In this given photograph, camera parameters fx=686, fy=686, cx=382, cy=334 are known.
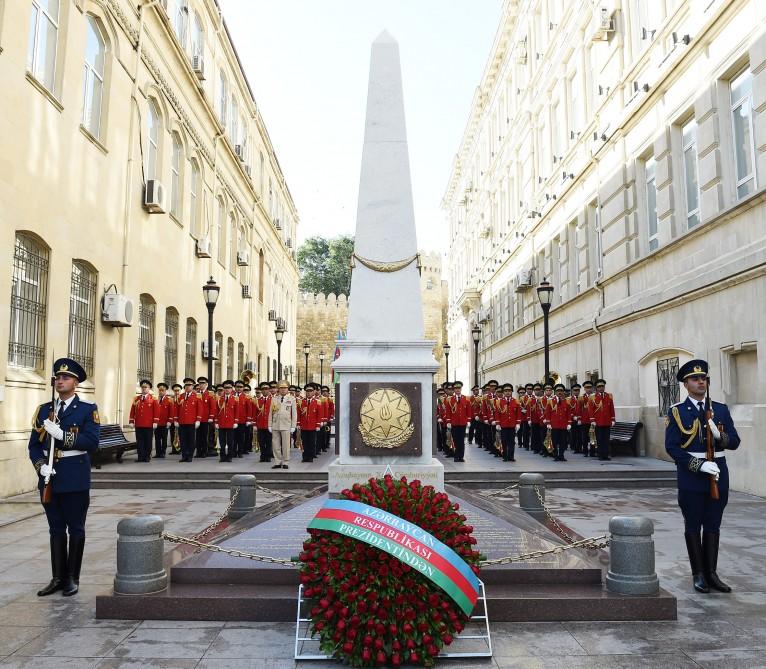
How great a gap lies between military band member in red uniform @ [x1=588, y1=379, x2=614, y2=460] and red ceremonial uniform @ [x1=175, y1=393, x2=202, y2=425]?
8831mm

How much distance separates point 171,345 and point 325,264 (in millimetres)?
50007

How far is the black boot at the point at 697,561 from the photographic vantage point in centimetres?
563

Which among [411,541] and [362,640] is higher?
[411,541]

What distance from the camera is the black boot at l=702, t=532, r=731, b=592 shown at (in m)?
5.62

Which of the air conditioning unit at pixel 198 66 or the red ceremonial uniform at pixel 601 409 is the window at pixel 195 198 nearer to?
the air conditioning unit at pixel 198 66

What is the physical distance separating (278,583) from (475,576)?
1762 millimetres

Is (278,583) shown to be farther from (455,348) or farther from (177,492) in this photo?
(455,348)

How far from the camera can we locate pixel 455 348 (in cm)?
5091

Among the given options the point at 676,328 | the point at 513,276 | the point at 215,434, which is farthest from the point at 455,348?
the point at 676,328

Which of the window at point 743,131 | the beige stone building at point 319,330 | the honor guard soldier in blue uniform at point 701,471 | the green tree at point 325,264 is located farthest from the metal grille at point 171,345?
the green tree at point 325,264

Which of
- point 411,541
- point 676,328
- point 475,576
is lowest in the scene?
point 475,576

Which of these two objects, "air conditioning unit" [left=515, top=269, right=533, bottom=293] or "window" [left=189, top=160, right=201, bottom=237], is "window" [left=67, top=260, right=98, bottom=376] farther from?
"air conditioning unit" [left=515, top=269, right=533, bottom=293]

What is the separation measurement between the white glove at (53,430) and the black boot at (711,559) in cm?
535

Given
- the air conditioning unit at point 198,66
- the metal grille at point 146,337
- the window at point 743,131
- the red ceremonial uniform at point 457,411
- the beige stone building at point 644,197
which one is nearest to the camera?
the beige stone building at point 644,197
